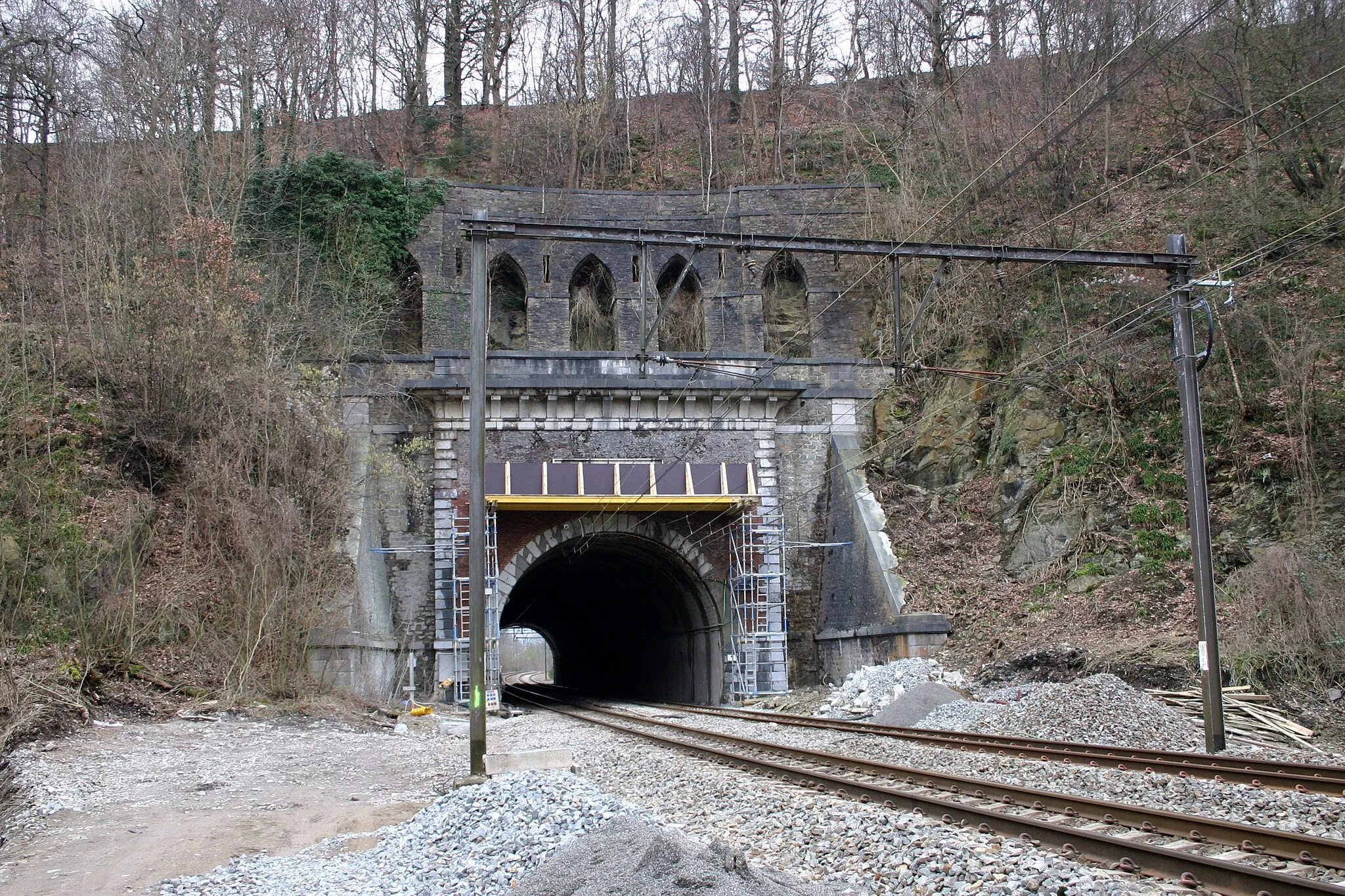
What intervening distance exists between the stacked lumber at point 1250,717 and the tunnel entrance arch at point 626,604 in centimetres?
1129

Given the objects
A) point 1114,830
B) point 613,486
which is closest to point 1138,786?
point 1114,830

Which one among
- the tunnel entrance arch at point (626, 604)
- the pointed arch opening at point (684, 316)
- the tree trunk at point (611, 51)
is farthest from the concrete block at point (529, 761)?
the tree trunk at point (611, 51)

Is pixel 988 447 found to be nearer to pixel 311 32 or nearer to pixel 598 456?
pixel 598 456

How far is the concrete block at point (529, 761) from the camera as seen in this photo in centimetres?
990

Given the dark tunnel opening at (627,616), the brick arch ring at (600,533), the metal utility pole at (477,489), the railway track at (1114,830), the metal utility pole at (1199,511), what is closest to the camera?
the railway track at (1114,830)

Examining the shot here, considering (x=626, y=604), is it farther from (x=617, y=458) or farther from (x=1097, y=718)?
(x=1097, y=718)

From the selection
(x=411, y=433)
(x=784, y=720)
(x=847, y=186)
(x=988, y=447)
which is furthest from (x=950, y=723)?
(x=847, y=186)

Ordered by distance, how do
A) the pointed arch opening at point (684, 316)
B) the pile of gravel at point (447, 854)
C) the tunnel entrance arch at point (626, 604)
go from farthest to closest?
1. the pointed arch opening at point (684, 316)
2. the tunnel entrance arch at point (626, 604)
3. the pile of gravel at point (447, 854)

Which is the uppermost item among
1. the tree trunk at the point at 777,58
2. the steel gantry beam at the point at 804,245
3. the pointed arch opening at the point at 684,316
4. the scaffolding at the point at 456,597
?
the tree trunk at the point at 777,58

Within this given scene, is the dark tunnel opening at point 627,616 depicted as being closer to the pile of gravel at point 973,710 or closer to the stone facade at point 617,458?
the stone facade at point 617,458

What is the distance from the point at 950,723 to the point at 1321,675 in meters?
4.19

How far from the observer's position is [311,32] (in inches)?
1313

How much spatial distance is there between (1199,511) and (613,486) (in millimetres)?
12584

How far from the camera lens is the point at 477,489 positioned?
11297 mm
